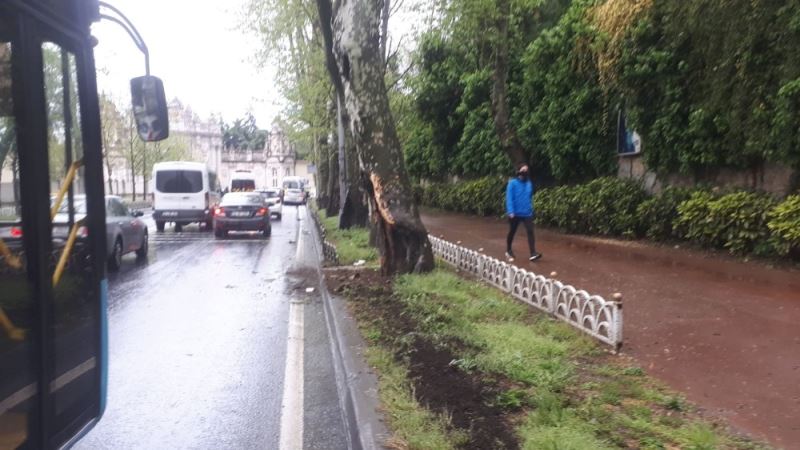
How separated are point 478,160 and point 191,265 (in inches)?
513

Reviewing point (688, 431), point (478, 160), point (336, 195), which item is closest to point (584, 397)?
point (688, 431)

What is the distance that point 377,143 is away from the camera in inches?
416

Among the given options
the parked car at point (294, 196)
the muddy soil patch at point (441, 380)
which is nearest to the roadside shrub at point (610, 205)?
the muddy soil patch at point (441, 380)

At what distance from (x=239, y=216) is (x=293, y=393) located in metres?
17.0

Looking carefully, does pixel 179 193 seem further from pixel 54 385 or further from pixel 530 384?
pixel 54 385

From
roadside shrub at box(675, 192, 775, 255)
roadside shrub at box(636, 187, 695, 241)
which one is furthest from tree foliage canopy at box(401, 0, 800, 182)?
roadside shrub at box(675, 192, 775, 255)

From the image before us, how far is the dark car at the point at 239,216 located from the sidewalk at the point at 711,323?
436 inches

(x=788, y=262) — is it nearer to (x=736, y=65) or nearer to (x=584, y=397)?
(x=736, y=65)

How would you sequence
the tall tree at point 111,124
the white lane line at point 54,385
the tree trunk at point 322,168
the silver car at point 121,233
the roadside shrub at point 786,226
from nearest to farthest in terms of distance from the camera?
the white lane line at point 54,385, the roadside shrub at point 786,226, the silver car at point 121,233, the tall tree at point 111,124, the tree trunk at point 322,168

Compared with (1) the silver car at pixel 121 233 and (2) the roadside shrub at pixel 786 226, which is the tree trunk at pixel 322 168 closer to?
(1) the silver car at pixel 121 233

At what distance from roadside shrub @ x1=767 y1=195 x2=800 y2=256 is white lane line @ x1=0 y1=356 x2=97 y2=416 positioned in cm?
936

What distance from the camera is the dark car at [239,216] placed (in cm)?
2236

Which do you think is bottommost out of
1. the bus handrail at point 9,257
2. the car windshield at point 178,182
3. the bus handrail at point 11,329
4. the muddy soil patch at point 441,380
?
the muddy soil patch at point 441,380

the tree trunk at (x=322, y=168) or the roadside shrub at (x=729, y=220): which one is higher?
the tree trunk at (x=322, y=168)
